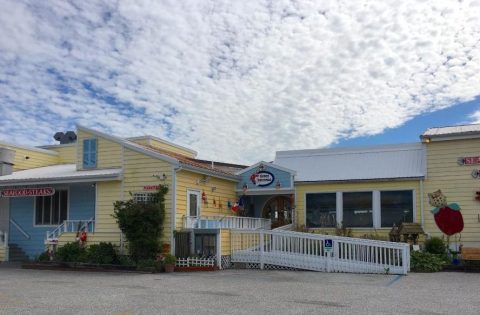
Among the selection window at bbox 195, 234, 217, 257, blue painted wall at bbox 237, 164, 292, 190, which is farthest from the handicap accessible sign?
blue painted wall at bbox 237, 164, 292, 190

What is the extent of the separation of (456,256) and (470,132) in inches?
193

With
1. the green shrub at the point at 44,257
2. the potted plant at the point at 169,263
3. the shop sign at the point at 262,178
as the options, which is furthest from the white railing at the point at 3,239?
the shop sign at the point at 262,178

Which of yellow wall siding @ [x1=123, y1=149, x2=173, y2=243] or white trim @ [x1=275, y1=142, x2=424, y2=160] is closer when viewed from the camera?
yellow wall siding @ [x1=123, y1=149, x2=173, y2=243]

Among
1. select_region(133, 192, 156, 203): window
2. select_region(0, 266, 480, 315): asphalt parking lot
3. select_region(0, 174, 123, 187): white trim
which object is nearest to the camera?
select_region(0, 266, 480, 315): asphalt parking lot

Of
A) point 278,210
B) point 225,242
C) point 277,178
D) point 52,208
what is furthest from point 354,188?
point 52,208

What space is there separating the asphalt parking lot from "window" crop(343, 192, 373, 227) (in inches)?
213

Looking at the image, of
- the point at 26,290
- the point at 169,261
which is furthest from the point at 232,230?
the point at 26,290

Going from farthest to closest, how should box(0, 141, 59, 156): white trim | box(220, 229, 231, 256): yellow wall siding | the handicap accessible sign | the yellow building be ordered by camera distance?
box(0, 141, 59, 156): white trim → the yellow building → box(220, 229, 231, 256): yellow wall siding → the handicap accessible sign

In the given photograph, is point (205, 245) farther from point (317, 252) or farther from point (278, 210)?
point (278, 210)

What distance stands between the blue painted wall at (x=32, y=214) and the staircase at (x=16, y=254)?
0.47 feet

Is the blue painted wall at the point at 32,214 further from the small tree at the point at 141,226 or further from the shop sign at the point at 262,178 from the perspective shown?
the shop sign at the point at 262,178

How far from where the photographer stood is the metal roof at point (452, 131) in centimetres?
1994

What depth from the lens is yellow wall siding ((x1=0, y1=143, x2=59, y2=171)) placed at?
2461cm

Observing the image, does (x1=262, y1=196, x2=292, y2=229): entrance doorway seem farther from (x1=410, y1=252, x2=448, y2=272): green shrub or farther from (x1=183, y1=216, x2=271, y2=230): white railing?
(x1=410, y1=252, x2=448, y2=272): green shrub
